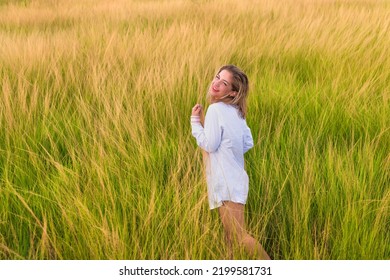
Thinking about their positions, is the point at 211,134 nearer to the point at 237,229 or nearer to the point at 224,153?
the point at 224,153

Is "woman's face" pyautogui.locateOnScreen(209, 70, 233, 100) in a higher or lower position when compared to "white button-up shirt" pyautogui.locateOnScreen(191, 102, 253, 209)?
higher

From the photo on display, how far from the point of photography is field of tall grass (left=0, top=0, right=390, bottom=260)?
4.28ft

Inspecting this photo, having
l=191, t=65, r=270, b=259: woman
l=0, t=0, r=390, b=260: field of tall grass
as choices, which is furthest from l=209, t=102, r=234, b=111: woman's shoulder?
l=0, t=0, r=390, b=260: field of tall grass

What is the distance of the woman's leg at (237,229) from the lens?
1264 millimetres

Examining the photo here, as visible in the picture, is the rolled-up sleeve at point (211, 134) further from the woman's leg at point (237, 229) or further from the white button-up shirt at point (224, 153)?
the woman's leg at point (237, 229)

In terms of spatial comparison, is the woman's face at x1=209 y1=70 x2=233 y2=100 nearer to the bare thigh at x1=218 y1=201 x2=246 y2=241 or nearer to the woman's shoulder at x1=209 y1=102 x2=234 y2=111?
the woman's shoulder at x1=209 y1=102 x2=234 y2=111

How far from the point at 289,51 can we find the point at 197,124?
138 cm

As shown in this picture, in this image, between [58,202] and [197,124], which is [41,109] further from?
[197,124]

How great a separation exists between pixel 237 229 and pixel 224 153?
23 centimetres

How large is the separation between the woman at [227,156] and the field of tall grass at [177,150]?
4 centimetres

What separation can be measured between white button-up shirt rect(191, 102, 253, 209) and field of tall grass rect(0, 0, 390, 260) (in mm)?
65

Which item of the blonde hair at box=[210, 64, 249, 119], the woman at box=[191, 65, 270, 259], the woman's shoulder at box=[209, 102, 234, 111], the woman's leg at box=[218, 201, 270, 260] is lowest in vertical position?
the woman's leg at box=[218, 201, 270, 260]

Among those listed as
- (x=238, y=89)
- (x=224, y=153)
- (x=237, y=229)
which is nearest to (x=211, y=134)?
(x=224, y=153)
